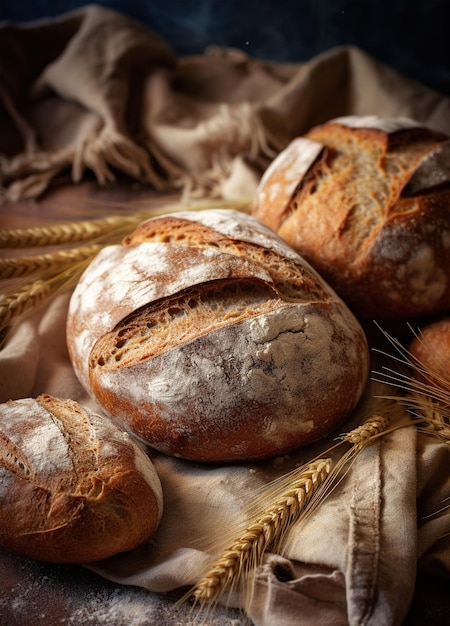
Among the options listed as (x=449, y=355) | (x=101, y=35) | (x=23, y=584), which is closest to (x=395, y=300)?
(x=449, y=355)

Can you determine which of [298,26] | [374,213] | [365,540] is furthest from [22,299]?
[298,26]

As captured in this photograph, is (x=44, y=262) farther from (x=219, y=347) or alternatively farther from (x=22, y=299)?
(x=219, y=347)

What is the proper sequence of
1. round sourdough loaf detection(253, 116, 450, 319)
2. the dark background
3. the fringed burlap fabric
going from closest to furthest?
round sourdough loaf detection(253, 116, 450, 319) < the fringed burlap fabric < the dark background

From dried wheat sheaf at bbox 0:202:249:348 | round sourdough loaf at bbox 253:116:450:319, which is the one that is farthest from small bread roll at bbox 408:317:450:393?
dried wheat sheaf at bbox 0:202:249:348

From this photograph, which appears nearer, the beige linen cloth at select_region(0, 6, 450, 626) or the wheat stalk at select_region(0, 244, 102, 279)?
the wheat stalk at select_region(0, 244, 102, 279)

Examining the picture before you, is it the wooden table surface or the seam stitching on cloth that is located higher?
the seam stitching on cloth

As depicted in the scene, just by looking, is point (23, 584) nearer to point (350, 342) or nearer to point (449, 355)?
point (350, 342)

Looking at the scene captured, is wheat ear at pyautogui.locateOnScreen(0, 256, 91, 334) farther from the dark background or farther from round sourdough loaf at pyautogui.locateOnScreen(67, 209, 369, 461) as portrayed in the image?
the dark background
